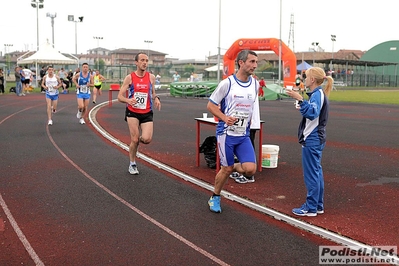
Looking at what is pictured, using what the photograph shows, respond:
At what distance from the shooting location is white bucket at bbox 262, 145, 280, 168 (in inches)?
346

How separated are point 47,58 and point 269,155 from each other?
36.2 meters

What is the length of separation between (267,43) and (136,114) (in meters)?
25.6

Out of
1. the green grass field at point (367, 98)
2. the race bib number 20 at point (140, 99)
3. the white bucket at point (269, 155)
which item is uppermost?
A: the race bib number 20 at point (140, 99)

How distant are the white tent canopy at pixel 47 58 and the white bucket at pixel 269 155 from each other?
117 ft

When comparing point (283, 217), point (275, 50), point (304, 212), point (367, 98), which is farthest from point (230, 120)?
point (367, 98)

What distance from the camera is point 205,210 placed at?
6.32 m

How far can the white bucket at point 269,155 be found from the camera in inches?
346

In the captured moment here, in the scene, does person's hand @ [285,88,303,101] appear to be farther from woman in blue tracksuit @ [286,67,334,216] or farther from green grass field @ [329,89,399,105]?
green grass field @ [329,89,399,105]

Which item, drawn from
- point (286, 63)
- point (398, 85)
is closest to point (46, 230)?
point (286, 63)

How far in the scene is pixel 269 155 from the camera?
346 inches

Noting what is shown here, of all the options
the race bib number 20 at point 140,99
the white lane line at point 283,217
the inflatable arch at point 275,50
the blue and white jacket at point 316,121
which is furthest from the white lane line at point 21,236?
the inflatable arch at point 275,50

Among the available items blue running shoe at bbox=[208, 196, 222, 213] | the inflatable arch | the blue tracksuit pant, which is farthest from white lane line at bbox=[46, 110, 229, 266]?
the inflatable arch

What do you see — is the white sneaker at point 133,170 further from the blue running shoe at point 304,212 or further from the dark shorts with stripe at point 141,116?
the blue running shoe at point 304,212

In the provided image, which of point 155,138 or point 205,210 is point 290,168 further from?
point 155,138
